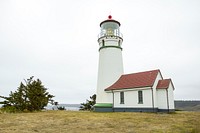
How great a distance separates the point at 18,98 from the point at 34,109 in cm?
207

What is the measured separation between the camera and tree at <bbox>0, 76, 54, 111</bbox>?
18.2 meters

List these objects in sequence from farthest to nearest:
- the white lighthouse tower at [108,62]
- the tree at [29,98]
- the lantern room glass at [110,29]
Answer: the lantern room glass at [110,29], the white lighthouse tower at [108,62], the tree at [29,98]

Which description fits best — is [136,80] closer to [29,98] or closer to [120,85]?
[120,85]

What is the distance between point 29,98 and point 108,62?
32.5ft

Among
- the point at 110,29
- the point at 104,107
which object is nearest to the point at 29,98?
the point at 104,107

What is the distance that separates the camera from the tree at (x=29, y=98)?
18.2 meters

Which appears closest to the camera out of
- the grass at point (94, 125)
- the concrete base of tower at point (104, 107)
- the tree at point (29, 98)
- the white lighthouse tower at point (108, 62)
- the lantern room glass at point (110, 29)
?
the grass at point (94, 125)

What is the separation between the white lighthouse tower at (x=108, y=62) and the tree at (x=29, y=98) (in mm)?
6574

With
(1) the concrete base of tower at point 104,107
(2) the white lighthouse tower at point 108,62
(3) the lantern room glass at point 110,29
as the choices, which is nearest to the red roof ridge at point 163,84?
(2) the white lighthouse tower at point 108,62

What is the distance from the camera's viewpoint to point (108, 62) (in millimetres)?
23047

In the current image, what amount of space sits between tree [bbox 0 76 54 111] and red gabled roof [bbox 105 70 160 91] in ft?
24.9

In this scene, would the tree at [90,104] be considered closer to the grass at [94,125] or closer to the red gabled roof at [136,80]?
the red gabled roof at [136,80]

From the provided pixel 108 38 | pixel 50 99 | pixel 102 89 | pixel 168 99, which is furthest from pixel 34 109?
pixel 168 99

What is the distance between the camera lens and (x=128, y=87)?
20.5 m
